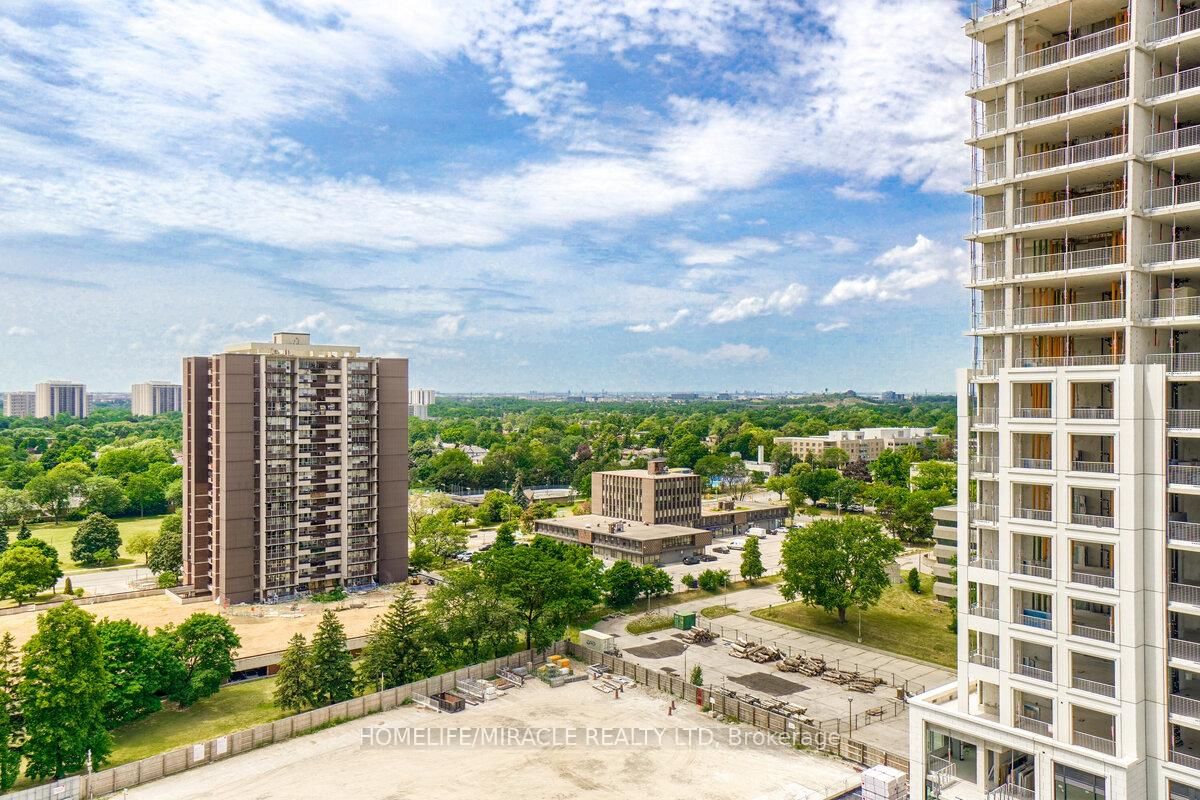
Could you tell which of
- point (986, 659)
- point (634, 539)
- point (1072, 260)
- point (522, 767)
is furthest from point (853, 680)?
point (634, 539)

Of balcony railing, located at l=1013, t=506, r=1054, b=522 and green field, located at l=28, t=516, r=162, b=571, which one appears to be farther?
green field, located at l=28, t=516, r=162, b=571

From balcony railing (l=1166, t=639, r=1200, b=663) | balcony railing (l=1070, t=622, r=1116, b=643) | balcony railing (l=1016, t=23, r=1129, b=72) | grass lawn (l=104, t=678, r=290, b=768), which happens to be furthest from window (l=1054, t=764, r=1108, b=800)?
grass lawn (l=104, t=678, r=290, b=768)

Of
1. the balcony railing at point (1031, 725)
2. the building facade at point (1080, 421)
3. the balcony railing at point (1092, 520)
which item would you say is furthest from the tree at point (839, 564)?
the balcony railing at point (1092, 520)

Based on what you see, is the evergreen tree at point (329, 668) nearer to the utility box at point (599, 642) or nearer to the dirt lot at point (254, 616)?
the dirt lot at point (254, 616)

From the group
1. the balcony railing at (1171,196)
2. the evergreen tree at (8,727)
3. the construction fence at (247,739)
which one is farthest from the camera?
the construction fence at (247,739)

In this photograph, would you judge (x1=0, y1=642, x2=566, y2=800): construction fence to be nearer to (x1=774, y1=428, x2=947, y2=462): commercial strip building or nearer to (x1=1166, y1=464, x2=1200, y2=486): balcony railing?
(x1=1166, y1=464, x2=1200, y2=486): balcony railing
